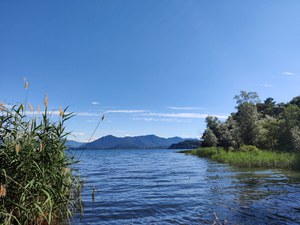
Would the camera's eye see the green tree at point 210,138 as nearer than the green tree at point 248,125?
No

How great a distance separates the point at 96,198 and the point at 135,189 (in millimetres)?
3333

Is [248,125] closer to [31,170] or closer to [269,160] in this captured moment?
[269,160]

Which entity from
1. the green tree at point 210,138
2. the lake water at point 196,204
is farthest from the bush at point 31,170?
the green tree at point 210,138

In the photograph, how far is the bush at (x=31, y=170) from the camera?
6.04 meters

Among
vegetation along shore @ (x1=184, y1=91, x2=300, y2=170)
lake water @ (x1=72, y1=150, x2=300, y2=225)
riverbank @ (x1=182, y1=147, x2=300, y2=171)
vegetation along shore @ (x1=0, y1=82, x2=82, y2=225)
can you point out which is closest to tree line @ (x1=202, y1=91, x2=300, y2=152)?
vegetation along shore @ (x1=184, y1=91, x2=300, y2=170)

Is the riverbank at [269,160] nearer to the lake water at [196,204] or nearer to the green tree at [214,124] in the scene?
the lake water at [196,204]

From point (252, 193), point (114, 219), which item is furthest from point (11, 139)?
point (252, 193)

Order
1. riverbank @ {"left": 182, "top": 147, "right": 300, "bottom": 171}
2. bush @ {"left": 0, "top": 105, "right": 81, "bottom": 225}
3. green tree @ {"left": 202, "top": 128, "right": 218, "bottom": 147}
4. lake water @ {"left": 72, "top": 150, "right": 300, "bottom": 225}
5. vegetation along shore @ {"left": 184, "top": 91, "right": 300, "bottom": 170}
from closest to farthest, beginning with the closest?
bush @ {"left": 0, "top": 105, "right": 81, "bottom": 225} < lake water @ {"left": 72, "top": 150, "right": 300, "bottom": 225} < riverbank @ {"left": 182, "top": 147, "right": 300, "bottom": 171} < vegetation along shore @ {"left": 184, "top": 91, "right": 300, "bottom": 170} < green tree @ {"left": 202, "top": 128, "right": 218, "bottom": 147}

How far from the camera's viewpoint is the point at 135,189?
16172 millimetres

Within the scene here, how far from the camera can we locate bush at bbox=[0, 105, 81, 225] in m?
6.04

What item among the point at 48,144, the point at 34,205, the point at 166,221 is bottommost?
the point at 166,221

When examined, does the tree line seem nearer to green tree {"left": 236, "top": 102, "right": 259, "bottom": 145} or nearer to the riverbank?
green tree {"left": 236, "top": 102, "right": 259, "bottom": 145}

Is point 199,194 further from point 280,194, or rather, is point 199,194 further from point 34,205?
point 34,205

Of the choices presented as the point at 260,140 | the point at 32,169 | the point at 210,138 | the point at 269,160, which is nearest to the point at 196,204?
the point at 32,169
